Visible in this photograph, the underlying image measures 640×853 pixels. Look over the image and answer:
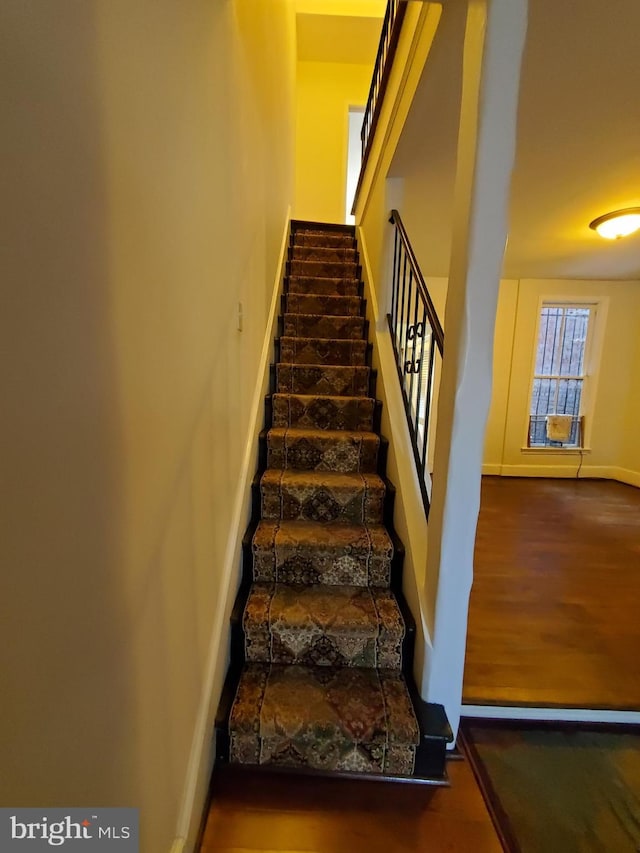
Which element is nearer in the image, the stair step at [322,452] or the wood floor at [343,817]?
the wood floor at [343,817]

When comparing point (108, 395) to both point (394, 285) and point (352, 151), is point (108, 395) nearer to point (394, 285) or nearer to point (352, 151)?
point (394, 285)

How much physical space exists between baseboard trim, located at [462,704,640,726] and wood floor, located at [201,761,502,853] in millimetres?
Answer: 281

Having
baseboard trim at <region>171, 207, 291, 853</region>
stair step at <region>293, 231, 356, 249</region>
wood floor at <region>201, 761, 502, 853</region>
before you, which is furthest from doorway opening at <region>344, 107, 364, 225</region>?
wood floor at <region>201, 761, 502, 853</region>

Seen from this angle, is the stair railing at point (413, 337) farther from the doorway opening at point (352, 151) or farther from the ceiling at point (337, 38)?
the ceiling at point (337, 38)

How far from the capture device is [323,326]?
9.95 ft

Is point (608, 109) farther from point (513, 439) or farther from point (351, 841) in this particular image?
point (513, 439)

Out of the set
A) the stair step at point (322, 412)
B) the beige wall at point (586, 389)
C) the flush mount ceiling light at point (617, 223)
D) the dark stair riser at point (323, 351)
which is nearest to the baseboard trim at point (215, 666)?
the stair step at point (322, 412)

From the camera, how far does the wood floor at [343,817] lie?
112cm

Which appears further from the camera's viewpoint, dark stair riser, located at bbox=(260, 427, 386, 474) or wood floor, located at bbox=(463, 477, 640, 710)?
dark stair riser, located at bbox=(260, 427, 386, 474)

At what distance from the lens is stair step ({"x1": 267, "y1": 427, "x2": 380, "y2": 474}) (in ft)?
6.99

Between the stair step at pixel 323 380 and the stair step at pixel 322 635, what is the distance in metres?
1.41

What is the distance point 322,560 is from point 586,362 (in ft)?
16.2

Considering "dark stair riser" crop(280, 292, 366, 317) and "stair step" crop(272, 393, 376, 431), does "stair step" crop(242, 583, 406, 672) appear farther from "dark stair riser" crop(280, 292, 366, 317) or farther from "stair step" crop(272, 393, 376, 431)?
"dark stair riser" crop(280, 292, 366, 317)

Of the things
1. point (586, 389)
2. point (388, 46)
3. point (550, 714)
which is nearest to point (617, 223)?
point (388, 46)
